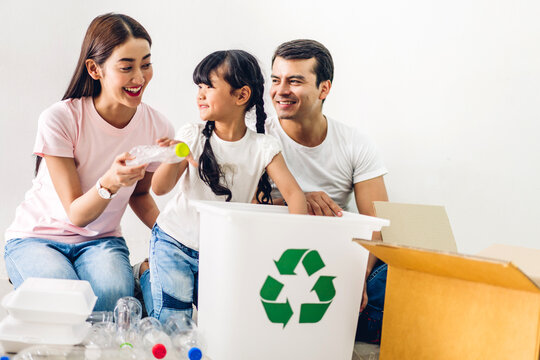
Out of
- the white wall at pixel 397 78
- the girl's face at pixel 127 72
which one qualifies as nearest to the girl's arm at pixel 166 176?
the girl's face at pixel 127 72

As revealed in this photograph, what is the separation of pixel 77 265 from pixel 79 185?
218mm

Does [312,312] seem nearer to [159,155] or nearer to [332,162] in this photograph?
[159,155]

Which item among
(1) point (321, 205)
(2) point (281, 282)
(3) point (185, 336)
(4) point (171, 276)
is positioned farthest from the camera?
(1) point (321, 205)

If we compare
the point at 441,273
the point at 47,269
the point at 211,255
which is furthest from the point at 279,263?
the point at 47,269

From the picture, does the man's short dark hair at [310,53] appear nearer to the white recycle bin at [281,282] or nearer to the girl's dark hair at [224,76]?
the girl's dark hair at [224,76]

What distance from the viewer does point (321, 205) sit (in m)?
1.50

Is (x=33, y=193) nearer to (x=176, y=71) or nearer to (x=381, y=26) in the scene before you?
(x=176, y=71)

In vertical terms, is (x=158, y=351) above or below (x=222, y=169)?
below

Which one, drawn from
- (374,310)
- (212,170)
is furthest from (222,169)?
(374,310)

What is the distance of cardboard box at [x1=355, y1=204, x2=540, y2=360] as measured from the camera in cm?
104

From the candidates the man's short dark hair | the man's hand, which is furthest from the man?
the man's hand

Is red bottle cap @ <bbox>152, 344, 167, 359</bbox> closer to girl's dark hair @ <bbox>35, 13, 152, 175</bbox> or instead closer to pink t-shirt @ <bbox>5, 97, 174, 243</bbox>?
pink t-shirt @ <bbox>5, 97, 174, 243</bbox>

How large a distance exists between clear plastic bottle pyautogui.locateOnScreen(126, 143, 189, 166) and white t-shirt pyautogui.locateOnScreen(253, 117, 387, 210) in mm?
466

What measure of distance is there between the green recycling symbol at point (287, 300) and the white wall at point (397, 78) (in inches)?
35.7
